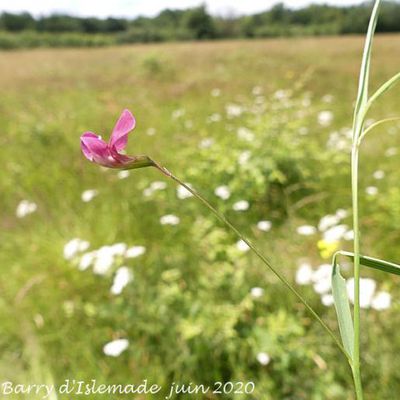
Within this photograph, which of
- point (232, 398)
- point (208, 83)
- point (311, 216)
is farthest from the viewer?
point (208, 83)

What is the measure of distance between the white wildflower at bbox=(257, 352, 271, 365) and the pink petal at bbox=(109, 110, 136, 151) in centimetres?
75

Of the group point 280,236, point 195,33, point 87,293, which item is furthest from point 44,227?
point 195,33

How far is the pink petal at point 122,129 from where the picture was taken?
1.14 feet

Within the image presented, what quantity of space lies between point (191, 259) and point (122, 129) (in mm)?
1131

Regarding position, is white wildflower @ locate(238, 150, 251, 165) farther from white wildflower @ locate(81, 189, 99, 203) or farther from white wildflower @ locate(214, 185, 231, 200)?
white wildflower @ locate(81, 189, 99, 203)

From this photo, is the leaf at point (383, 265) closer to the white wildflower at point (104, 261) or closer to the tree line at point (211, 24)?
the white wildflower at point (104, 261)

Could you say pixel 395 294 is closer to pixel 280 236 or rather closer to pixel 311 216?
pixel 280 236

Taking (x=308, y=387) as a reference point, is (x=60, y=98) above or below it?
below

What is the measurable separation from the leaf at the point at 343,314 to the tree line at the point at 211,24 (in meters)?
22.9

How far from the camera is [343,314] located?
1.19ft

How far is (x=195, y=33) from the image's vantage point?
2533 cm

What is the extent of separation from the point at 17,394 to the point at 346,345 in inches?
34.3

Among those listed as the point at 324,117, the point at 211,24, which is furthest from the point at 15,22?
the point at 324,117

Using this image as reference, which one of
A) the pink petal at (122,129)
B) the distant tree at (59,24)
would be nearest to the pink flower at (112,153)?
the pink petal at (122,129)
